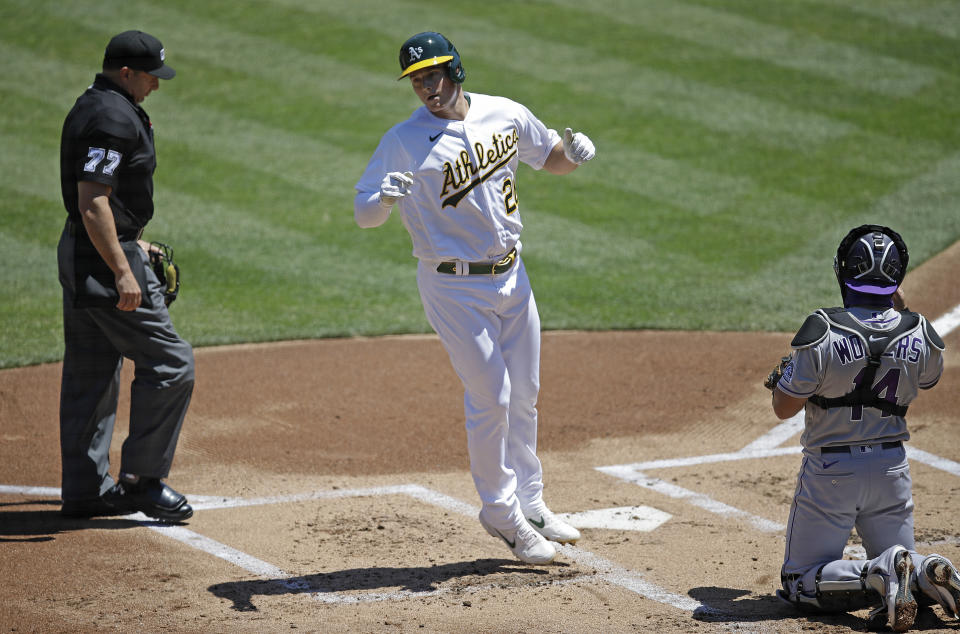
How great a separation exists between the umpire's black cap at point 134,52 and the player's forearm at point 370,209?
120cm

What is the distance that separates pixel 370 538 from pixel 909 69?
37.9 feet

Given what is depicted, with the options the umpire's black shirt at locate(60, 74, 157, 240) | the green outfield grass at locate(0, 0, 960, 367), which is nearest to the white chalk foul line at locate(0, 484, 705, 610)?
the umpire's black shirt at locate(60, 74, 157, 240)

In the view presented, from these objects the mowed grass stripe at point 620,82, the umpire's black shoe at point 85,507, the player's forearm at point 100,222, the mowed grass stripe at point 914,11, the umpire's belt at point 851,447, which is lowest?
the umpire's black shoe at point 85,507

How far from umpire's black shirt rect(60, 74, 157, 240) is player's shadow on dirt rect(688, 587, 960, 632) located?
296 centimetres

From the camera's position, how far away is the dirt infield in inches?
160

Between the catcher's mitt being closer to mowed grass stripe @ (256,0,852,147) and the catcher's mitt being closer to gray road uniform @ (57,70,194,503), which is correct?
gray road uniform @ (57,70,194,503)

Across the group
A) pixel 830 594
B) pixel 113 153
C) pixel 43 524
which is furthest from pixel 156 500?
pixel 830 594

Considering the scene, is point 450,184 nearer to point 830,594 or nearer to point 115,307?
point 115,307

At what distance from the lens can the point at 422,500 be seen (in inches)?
212

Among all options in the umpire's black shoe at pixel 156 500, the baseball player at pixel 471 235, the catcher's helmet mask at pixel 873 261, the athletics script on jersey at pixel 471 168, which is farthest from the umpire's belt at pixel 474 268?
the umpire's black shoe at pixel 156 500

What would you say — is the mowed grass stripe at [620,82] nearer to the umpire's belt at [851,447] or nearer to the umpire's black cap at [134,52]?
the umpire's black cap at [134,52]

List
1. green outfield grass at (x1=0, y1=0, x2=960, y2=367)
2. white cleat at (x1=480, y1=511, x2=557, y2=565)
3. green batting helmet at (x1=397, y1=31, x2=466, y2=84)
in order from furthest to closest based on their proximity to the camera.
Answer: green outfield grass at (x1=0, y1=0, x2=960, y2=367)
white cleat at (x1=480, y1=511, x2=557, y2=565)
green batting helmet at (x1=397, y1=31, x2=466, y2=84)

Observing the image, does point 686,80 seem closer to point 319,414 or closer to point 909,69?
point 909,69

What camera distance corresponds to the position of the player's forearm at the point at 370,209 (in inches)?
167
